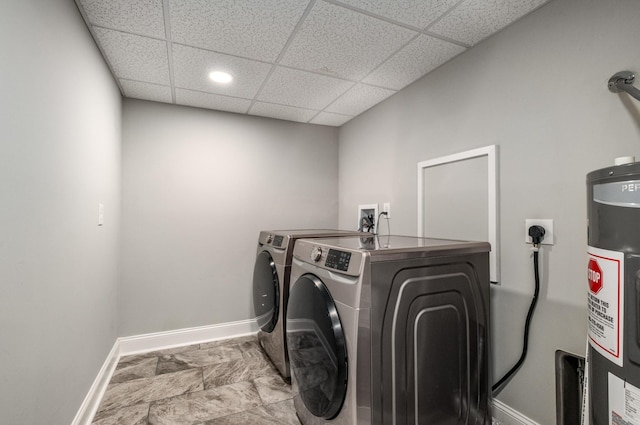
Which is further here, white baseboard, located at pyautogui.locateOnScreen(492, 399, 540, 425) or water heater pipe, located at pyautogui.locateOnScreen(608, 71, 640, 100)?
white baseboard, located at pyautogui.locateOnScreen(492, 399, 540, 425)

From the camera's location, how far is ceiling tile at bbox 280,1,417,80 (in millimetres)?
1473

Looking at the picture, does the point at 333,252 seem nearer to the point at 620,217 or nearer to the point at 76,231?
the point at 620,217

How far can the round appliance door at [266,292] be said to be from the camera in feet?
6.66

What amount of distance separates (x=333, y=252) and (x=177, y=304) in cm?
200

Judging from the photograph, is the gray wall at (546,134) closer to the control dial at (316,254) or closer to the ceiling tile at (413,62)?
the ceiling tile at (413,62)

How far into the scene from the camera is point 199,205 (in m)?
2.68

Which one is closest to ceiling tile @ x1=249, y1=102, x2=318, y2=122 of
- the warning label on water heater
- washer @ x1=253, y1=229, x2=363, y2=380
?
washer @ x1=253, y1=229, x2=363, y2=380

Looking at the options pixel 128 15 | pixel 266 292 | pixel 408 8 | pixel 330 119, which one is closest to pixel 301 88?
pixel 330 119

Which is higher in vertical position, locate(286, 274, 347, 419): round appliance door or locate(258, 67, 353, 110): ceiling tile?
locate(258, 67, 353, 110): ceiling tile

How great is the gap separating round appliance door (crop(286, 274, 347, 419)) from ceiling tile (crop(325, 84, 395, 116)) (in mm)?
1618

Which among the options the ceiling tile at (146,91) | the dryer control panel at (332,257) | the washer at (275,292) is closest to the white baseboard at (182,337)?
the washer at (275,292)

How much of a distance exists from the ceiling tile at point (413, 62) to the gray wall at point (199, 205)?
122 cm

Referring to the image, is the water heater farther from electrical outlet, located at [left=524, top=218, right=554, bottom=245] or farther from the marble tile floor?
the marble tile floor

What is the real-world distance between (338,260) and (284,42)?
1314mm
